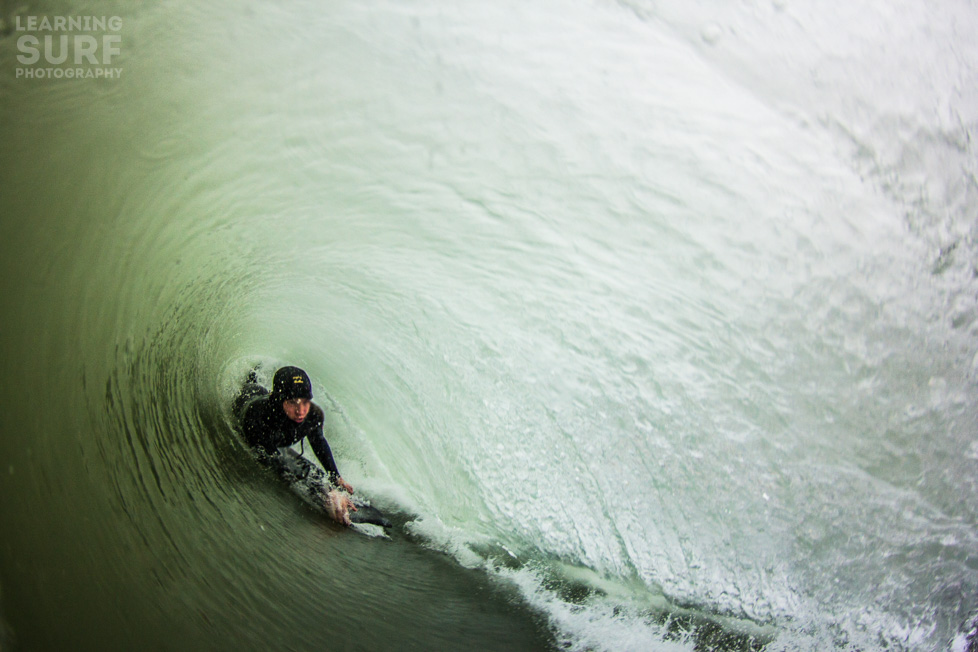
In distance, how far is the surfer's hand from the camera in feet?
8.11

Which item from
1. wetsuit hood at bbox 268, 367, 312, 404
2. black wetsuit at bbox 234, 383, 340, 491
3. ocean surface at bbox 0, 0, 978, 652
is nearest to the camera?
ocean surface at bbox 0, 0, 978, 652

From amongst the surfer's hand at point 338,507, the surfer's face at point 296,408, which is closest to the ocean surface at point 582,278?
the surfer's hand at point 338,507

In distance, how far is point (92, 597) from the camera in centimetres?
153

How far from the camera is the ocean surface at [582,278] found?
2006 mm

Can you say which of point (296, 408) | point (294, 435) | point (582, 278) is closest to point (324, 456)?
point (294, 435)

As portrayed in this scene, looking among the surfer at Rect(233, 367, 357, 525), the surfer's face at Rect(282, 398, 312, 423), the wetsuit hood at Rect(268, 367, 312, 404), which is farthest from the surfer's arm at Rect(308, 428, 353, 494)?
the wetsuit hood at Rect(268, 367, 312, 404)

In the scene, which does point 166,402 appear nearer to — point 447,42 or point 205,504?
point 205,504

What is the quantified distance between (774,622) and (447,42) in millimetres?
2917

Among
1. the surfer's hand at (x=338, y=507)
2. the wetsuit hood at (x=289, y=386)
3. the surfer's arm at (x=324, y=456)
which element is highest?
the wetsuit hood at (x=289, y=386)

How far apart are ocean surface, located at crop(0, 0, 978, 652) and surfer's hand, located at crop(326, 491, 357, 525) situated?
58mm

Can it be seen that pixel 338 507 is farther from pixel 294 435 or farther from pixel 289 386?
pixel 289 386

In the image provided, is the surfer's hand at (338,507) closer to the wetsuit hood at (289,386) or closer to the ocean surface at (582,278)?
the ocean surface at (582,278)

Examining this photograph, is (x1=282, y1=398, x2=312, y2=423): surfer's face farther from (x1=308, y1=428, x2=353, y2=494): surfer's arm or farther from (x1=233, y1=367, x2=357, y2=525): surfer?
(x1=308, y1=428, x2=353, y2=494): surfer's arm

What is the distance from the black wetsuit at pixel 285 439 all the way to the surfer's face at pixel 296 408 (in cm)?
3
